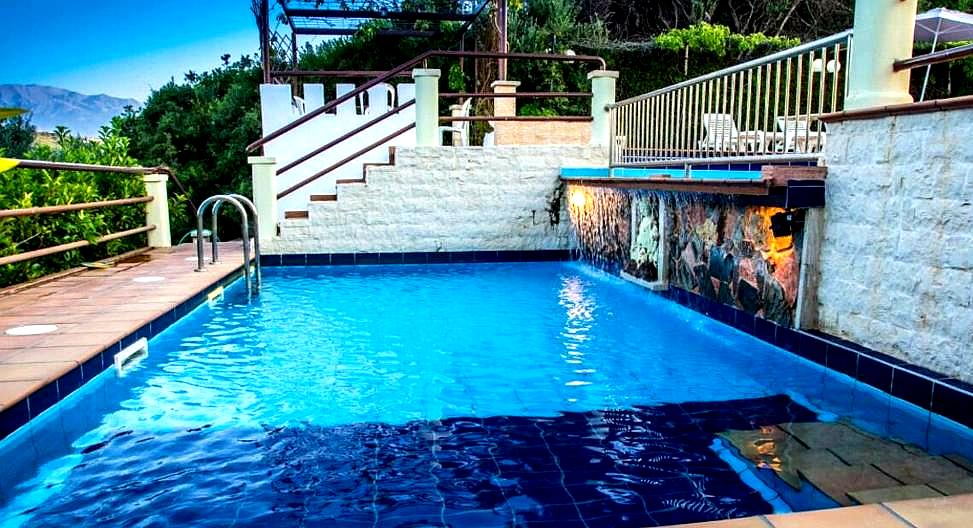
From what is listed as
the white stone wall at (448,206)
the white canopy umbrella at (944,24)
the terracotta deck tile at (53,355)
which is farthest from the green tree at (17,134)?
the white canopy umbrella at (944,24)

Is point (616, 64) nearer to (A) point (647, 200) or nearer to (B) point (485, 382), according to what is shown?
(A) point (647, 200)

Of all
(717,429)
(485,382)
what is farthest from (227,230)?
(717,429)

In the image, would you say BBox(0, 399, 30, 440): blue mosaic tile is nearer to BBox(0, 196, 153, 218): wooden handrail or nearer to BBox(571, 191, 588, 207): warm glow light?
BBox(0, 196, 153, 218): wooden handrail

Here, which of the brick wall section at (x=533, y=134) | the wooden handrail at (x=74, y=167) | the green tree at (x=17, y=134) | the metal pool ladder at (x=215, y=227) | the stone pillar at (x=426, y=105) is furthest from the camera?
the green tree at (x=17, y=134)

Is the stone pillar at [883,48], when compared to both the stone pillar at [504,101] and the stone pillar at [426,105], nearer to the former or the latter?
the stone pillar at [426,105]

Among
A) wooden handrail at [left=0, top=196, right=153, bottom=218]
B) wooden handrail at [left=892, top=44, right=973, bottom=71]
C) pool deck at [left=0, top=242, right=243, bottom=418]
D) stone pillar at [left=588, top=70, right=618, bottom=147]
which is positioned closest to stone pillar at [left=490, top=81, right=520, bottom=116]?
stone pillar at [left=588, top=70, right=618, bottom=147]

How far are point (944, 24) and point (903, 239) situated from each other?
673 cm

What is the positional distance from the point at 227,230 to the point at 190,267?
23.7 ft

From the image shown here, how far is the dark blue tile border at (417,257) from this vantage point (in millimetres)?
9184

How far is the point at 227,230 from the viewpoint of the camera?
14109mm

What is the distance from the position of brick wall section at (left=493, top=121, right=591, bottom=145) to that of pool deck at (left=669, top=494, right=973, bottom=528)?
10053 mm

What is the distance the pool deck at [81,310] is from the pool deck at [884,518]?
302 cm

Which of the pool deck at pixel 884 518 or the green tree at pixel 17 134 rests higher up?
the green tree at pixel 17 134

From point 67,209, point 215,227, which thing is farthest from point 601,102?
point 67,209
